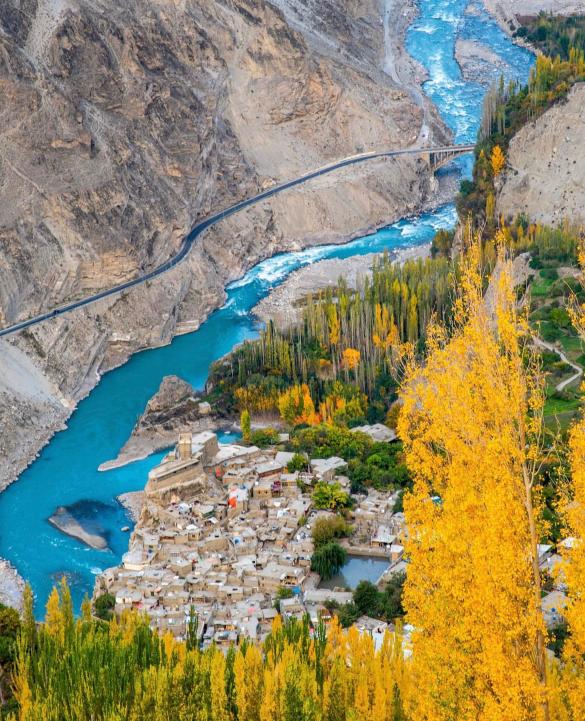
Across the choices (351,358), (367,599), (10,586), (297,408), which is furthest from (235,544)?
(351,358)

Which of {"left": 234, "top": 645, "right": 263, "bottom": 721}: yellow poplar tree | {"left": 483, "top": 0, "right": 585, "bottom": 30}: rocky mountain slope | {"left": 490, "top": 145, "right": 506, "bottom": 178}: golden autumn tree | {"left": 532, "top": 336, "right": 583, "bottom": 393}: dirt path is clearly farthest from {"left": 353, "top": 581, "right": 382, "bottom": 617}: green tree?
{"left": 483, "top": 0, "right": 585, "bottom": 30}: rocky mountain slope

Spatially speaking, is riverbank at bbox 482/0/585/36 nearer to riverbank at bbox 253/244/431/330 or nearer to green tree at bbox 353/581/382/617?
riverbank at bbox 253/244/431/330

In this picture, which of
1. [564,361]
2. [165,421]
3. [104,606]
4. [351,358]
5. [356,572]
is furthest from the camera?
[351,358]

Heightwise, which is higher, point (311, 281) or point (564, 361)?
point (311, 281)

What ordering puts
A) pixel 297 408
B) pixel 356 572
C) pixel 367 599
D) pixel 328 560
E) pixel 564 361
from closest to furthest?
pixel 367 599, pixel 328 560, pixel 356 572, pixel 564 361, pixel 297 408

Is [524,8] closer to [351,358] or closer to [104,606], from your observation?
[351,358]

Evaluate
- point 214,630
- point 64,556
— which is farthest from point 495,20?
point 214,630

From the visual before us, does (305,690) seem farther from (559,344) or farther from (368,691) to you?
(559,344)
